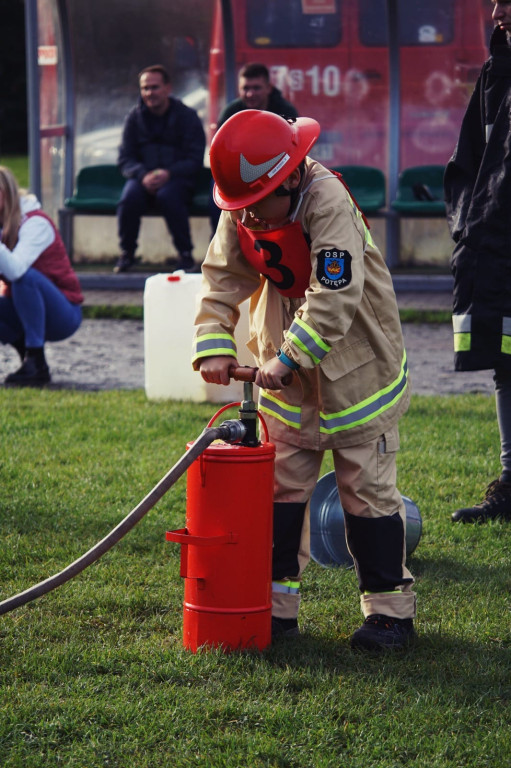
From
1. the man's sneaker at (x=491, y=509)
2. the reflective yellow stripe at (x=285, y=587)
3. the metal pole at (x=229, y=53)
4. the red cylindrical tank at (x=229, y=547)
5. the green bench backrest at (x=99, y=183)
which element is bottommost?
the man's sneaker at (x=491, y=509)

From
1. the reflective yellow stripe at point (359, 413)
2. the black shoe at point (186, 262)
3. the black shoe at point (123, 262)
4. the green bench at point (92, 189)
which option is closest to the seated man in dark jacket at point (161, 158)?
the black shoe at point (186, 262)

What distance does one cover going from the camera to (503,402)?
452 cm

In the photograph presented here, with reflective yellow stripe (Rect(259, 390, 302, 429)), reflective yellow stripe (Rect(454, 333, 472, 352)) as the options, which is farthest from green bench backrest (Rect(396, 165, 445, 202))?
reflective yellow stripe (Rect(259, 390, 302, 429))

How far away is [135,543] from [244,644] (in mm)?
1022

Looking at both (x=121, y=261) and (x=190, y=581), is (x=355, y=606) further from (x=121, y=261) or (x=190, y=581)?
(x=121, y=261)

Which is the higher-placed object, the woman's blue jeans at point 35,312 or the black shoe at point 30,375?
the woman's blue jeans at point 35,312

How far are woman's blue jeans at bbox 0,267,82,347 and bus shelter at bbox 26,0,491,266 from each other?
4023mm

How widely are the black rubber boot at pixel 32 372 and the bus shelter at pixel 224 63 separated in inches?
167

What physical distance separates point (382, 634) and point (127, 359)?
15.8ft

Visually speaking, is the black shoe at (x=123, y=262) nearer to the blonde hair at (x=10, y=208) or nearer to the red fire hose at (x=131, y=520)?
the blonde hair at (x=10, y=208)

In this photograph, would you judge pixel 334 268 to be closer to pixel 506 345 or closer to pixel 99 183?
pixel 506 345

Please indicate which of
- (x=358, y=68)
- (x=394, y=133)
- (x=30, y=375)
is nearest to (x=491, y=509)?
(x=30, y=375)

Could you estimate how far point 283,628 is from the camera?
11.1ft

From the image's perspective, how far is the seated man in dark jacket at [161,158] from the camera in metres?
10.1
